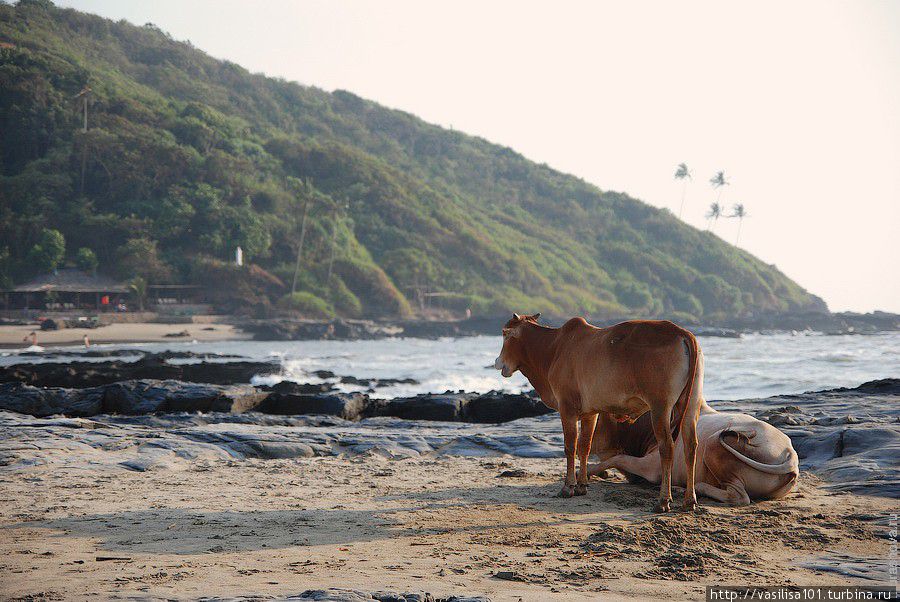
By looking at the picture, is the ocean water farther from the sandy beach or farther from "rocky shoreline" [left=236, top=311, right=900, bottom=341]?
"rocky shoreline" [left=236, top=311, right=900, bottom=341]

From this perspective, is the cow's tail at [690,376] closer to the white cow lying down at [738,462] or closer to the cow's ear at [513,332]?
the white cow lying down at [738,462]

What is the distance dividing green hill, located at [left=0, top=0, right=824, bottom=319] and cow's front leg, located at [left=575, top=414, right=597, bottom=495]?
7177cm

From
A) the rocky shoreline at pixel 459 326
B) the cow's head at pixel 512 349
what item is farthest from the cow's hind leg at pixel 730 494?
the rocky shoreline at pixel 459 326

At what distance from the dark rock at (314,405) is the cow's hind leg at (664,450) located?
33.7ft

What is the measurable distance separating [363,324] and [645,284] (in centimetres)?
6730

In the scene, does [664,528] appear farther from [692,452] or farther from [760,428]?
[760,428]

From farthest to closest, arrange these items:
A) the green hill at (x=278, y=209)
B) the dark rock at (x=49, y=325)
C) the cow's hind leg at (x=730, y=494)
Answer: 1. the green hill at (x=278, y=209)
2. the dark rock at (x=49, y=325)
3. the cow's hind leg at (x=730, y=494)

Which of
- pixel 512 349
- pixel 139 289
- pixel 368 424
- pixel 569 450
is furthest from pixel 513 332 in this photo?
pixel 139 289

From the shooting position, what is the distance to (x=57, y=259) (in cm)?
7181

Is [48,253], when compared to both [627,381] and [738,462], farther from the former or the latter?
[738,462]

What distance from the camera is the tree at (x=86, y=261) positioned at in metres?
73.9

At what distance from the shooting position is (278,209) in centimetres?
9625

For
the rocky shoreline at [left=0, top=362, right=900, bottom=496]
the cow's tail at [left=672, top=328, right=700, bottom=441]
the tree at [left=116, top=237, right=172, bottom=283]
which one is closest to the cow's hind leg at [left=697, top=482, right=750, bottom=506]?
the cow's tail at [left=672, top=328, right=700, bottom=441]

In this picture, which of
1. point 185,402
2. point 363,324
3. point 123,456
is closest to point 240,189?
point 363,324
